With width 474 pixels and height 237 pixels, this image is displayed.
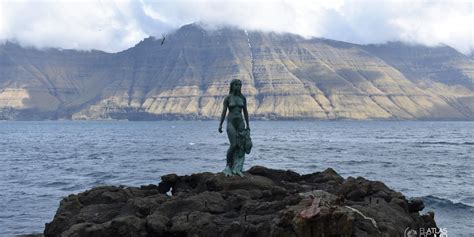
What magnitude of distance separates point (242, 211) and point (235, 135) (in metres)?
5.53

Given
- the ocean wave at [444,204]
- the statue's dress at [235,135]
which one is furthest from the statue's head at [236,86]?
the ocean wave at [444,204]

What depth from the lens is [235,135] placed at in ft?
82.8

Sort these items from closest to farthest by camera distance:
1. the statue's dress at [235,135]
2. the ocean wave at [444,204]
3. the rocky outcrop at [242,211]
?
the rocky outcrop at [242,211] < the statue's dress at [235,135] < the ocean wave at [444,204]

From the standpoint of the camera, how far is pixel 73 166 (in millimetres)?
72562

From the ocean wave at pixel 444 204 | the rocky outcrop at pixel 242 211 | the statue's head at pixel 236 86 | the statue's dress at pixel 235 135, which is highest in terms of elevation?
the statue's head at pixel 236 86

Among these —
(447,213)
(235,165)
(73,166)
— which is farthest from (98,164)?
(235,165)

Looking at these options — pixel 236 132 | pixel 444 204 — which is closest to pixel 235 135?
pixel 236 132

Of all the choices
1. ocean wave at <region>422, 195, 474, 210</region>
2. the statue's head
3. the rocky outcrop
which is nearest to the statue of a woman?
the statue's head

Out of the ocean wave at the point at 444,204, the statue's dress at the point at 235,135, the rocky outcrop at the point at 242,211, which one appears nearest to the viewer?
the rocky outcrop at the point at 242,211

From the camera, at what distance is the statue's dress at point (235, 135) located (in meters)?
25.2

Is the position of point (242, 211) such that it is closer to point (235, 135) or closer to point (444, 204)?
point (235, 135)

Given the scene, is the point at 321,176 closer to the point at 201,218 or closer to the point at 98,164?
→ the point at 201,218

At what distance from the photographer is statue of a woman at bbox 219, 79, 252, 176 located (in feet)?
82.9

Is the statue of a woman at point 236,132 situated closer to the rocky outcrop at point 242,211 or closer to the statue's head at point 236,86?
the statue's head at point 236,86
